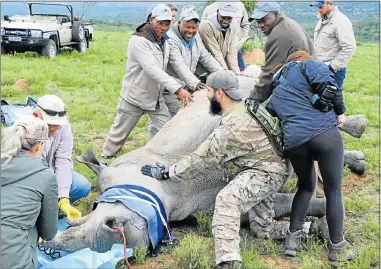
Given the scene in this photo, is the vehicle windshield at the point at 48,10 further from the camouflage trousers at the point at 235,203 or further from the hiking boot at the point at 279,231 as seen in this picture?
the camouflage trousers at the point at 235,203

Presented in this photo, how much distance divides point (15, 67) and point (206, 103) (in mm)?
8954

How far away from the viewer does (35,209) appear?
14.2 feet

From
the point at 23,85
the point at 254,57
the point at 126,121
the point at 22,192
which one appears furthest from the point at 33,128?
the point at 254,57

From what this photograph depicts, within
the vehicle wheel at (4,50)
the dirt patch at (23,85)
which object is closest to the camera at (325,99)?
the dirt patch at (23,85)

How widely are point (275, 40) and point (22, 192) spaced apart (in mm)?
2875

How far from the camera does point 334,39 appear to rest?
7.93m

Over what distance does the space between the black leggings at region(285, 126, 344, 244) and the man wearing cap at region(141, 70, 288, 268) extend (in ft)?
0.65

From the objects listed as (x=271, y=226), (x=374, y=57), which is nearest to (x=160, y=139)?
(x=271, y=226)

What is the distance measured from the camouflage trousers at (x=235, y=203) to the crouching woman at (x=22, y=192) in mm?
1399

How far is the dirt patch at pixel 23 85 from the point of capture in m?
12.4

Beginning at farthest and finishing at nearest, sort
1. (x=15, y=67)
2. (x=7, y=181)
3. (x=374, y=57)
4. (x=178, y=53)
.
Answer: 1. (x=374, y=57)
2. (x=15, y=67)
3. (x=178, y=53)
4. (x=7, y=181)

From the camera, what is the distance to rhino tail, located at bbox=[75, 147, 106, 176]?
605 cm

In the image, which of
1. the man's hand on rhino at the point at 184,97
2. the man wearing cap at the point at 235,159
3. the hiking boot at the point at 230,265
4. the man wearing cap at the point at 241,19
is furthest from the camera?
the man wearing cap at the point at 241,19

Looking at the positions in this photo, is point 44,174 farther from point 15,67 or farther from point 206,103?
point 15,67
